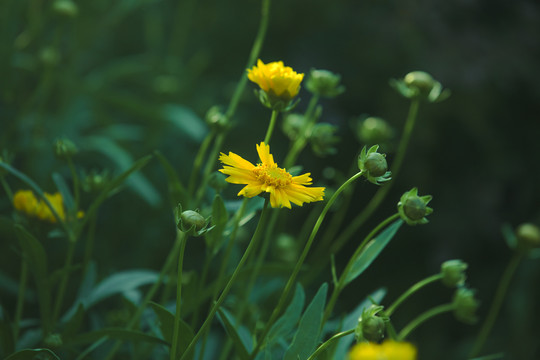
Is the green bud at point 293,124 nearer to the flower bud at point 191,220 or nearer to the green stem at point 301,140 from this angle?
the green stem at point 301,140

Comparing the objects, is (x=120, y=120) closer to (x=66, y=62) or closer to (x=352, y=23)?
(x=66, y=62)

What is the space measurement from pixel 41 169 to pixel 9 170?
1.32ft

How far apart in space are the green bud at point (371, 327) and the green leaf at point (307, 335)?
0.05m

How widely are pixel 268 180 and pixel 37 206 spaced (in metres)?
0.31

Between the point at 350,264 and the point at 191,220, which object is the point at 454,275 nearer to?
the point at 350,264

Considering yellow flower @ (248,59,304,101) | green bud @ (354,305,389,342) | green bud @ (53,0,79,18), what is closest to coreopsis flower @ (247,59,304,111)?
yellow flower @ (248,59,304,101)

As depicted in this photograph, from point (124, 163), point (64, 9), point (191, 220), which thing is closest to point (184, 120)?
point (124, 163)

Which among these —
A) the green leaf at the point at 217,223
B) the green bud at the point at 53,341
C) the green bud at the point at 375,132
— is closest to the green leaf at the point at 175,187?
the green leaf at the point at 217,223

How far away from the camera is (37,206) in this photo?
609 millimetres

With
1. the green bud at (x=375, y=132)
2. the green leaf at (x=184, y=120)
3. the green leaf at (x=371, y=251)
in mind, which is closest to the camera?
the green leaf at (x=371, y=251)

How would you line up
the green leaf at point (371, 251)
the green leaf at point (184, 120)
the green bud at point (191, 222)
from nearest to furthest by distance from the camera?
the green bud at point (191, 222) < the green leaf at point (371, 251) < the green leaf at point (184, 120)

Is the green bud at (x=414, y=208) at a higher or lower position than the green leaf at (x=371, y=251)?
higher

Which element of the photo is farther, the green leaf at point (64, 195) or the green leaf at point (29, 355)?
the green leaf at point (64, 195)

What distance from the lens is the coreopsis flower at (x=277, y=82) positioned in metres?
0.52
